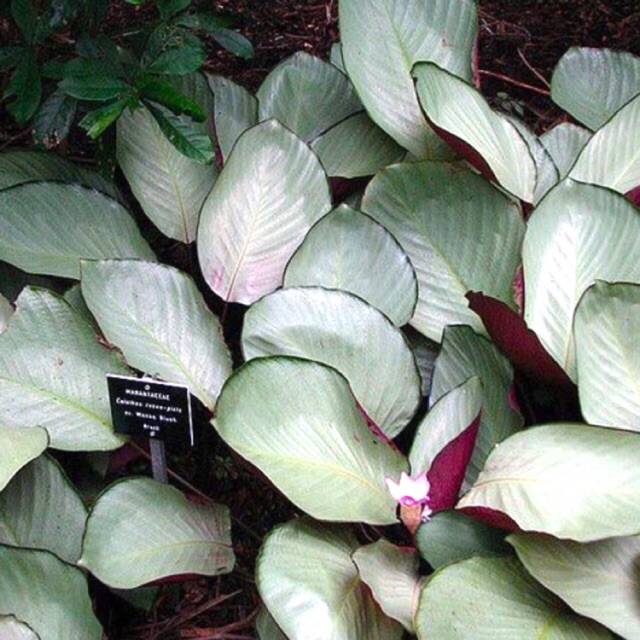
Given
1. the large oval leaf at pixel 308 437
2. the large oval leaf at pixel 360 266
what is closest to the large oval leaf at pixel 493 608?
the large oval leaf at pixel 308 437

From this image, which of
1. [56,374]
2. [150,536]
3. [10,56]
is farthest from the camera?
[10,56]

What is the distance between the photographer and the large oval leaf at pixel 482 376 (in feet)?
3.72

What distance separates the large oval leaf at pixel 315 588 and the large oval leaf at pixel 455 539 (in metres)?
→ 0.08

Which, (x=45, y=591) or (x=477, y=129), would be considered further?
(x=477, y=129)

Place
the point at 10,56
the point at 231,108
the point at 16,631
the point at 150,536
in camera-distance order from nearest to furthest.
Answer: the point at 16,631
the point at 150,536
the point at 10,56
the point at 231,108

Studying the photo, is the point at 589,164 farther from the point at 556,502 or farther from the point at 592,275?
the point at 556,502

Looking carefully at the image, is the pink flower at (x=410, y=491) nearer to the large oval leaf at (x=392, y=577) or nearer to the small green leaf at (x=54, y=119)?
the large oval leaf at (x=392, y=577)

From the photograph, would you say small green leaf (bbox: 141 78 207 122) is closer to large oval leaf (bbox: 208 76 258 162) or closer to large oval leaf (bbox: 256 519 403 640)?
large oval leaf (bbox: 208 76 258 162)

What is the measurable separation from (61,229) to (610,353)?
2.27 feet

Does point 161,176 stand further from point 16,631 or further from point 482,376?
point 16,631

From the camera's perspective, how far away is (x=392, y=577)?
Answer: 1011 mm

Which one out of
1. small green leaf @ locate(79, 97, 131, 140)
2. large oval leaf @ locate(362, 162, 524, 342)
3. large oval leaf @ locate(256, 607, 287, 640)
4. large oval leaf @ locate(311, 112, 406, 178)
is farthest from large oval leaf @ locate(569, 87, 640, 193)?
large oval leaf @ locate(256, 607, 287, 640)

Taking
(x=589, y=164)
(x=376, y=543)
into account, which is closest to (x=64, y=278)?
(x=376, y=543)

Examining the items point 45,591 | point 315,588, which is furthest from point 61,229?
point 315,588
